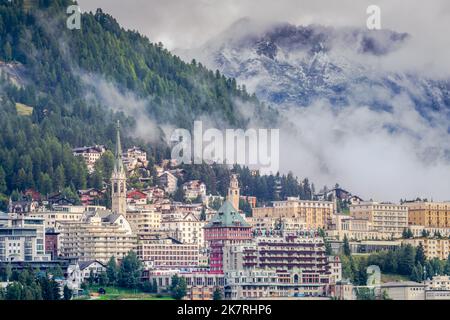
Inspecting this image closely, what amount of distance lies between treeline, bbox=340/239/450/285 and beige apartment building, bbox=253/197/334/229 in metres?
4.12

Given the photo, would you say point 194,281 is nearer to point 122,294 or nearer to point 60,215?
point 122,294

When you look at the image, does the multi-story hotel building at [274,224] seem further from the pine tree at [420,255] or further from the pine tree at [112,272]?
the pine tree at [112,272]

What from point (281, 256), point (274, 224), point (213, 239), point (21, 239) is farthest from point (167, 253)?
point (274, 224)

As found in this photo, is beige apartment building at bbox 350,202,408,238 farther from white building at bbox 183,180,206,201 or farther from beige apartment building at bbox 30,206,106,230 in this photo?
beige apartment building at bbox 30,206,106,230

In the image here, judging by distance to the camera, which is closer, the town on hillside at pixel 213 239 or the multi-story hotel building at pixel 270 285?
the multi-story hotel building at pixel 270 285

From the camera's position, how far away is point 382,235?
3182 inches

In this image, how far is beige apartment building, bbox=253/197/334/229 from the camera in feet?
266

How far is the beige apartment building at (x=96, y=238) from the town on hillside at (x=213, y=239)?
0.05 meters

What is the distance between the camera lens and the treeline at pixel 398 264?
7325 cm

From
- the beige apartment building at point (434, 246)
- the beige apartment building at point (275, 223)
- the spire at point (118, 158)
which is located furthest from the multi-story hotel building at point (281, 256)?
the spire at point (118, 158)

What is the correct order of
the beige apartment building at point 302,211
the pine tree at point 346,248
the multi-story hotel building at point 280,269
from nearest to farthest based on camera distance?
the multi-story hotel building at point 280,269, the pine tree at point 346,248, the beige apartment building at point 302,211

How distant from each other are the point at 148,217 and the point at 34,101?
1025 centimetres

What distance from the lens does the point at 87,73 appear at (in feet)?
301
